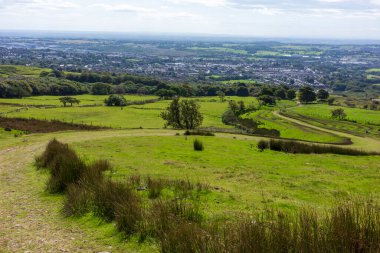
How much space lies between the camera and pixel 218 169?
20.8m

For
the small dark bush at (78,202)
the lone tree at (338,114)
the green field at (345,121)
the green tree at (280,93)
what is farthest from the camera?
the green tree at (280,93)

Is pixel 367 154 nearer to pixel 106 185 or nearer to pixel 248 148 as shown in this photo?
pixel 248 148

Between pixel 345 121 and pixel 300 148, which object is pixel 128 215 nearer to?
pixel 300 148

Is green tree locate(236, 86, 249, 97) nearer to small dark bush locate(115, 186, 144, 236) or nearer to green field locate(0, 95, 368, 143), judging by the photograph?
green field locate(0, 95, 368, 143)

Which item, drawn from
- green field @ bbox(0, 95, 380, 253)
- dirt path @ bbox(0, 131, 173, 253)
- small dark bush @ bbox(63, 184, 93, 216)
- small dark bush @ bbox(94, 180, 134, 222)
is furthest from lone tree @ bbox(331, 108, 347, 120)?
small dark bush @ bbox(94, 180, 134, 222)

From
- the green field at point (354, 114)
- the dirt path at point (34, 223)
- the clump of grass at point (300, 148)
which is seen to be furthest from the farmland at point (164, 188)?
the green field at point (354, 114)

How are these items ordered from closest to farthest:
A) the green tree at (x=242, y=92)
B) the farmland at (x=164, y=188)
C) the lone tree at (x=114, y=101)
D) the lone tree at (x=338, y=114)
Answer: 1. the farmland at (x=164, y=188)
2. the lone tree at (x=338, y=114)
3. the lone tree at (x=114, y=101)
4. the green tree at (x=242, y=92)

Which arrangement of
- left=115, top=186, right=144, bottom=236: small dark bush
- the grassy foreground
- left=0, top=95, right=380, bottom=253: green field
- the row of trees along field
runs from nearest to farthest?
the grassy foreground → left=115, top=186, right=144, bottom=236: small dark bush → left=0, top=95, right=380, bottom=253: green field → the row of trees along field

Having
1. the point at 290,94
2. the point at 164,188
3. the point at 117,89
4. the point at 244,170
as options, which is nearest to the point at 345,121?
the point at 290,94

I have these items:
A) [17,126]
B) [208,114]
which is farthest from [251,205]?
[208,114]

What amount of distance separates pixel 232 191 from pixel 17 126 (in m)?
36.5

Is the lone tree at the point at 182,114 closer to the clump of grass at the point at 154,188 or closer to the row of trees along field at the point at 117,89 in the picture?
the clump of grass at the point at 154,188

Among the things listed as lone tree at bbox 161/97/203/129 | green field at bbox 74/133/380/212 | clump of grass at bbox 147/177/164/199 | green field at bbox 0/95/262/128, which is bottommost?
green field at bbox 0/95/262/128

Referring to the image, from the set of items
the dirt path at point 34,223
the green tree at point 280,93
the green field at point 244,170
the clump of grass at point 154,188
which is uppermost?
the clump of grass at point 154,188
